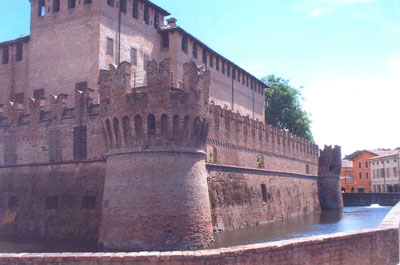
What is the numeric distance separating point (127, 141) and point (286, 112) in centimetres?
4374

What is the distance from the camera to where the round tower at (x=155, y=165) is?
17344mm

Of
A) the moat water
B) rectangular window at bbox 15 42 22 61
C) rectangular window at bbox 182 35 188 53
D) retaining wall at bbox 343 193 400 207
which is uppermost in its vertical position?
rectangular window at bbox 182 35 188 53

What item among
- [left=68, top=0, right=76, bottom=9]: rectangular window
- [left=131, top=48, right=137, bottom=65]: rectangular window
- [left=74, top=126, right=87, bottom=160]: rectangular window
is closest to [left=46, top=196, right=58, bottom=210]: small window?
[left=74, top=126, right=87, bottom=160]: rectangular window

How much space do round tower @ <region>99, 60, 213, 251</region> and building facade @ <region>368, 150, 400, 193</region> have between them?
59.0 meters

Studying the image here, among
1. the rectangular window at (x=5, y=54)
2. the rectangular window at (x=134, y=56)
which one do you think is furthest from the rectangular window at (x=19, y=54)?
the rectangular window at (x=134, y=56)

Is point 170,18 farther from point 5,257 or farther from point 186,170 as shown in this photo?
point 5,257

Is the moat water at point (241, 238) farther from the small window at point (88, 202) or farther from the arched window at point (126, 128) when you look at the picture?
the arched window at point (126, 128)

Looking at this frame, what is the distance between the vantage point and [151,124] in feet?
59.9

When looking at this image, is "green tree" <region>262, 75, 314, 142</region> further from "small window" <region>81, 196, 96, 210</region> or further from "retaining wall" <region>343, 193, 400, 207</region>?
"small window" <region>81, 196, 96, 210</region>

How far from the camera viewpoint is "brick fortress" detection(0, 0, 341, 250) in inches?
706

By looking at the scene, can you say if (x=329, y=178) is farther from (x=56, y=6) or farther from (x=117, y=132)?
(x=117, y=132)

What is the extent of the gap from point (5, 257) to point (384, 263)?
31.3 ft

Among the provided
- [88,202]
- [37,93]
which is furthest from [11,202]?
[37,93]

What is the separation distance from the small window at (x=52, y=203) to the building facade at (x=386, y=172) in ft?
196
